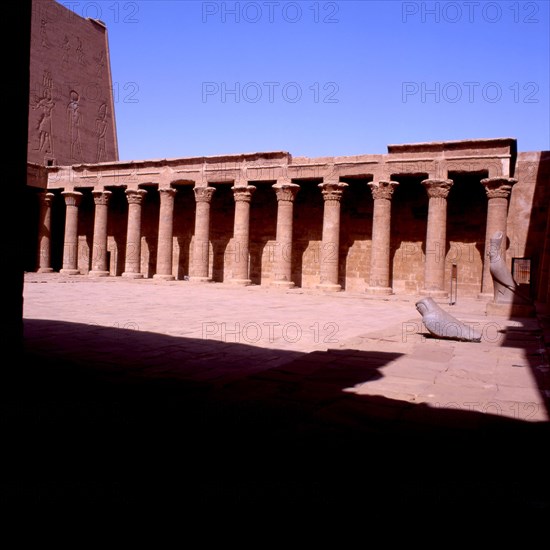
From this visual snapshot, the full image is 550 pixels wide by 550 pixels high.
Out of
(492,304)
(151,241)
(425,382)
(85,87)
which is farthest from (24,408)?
(85,87)

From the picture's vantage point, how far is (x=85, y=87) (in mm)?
33656

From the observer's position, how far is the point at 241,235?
74.2 feet

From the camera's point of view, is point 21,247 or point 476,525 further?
point 21,247

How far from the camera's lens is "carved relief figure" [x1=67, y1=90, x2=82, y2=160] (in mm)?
31938

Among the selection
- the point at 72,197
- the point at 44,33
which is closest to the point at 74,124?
the point at 44,33

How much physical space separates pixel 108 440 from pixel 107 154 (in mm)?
35383

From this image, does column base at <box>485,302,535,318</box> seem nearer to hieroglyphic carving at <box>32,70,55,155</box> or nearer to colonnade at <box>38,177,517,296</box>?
colonnade at <box>38,177,517,296</box>

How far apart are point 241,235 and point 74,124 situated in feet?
55.1

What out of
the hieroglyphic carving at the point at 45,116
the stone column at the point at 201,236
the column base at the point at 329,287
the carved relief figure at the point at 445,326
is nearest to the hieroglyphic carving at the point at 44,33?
the hieroglyphic carving at the point at 45,116

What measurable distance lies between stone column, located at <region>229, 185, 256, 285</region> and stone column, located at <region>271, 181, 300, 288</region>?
1.53m

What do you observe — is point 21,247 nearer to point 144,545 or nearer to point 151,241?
point 144,545

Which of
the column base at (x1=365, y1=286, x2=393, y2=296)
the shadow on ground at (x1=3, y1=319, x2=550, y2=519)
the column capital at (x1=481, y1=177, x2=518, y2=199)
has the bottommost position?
the shadow on ground at (x1=3, y1=319, x2=550, y2=519)

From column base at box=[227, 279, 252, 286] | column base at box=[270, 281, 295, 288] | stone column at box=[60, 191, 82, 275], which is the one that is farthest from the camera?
stone column at box=[60, 191, 82, 275]

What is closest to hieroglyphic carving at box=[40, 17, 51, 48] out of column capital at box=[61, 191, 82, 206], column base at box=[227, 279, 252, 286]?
column capital at box=[61, 191, 82, 206]
